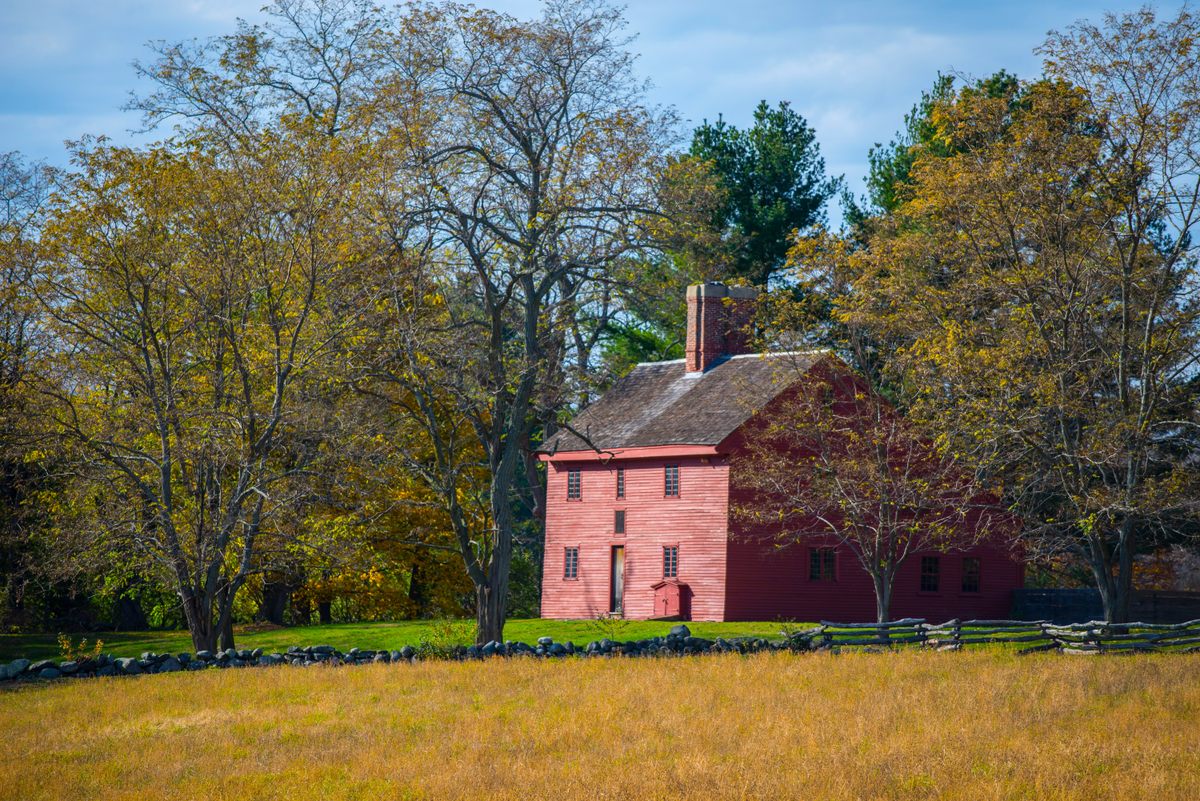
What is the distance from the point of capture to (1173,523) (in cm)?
3634

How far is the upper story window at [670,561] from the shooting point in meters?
40.8

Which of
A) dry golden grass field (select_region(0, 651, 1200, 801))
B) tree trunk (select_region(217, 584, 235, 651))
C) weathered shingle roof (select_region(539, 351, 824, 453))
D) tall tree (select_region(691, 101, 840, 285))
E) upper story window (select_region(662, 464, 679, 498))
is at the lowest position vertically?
dry golden grass field (select_region(0, 651, 1200, 801))

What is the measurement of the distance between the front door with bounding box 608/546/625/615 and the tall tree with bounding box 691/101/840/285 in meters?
14.4

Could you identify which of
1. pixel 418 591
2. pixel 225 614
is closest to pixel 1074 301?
pixel 225 614

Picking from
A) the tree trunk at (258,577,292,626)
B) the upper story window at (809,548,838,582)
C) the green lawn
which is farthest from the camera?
the tree trunk at (258,577,292,626)

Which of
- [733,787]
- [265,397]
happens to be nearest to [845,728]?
[733,787]

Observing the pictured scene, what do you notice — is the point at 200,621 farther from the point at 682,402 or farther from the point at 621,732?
the point at 682,402

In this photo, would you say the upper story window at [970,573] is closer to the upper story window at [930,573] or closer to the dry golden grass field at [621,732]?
the upper story window at [930,573]

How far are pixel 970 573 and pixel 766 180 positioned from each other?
1869 cm

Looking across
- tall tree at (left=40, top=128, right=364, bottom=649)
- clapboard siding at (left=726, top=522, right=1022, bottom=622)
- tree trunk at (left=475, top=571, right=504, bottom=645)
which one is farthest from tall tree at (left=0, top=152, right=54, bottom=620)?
clapboard siding at (left=726, top=522, right=1022, bottom=622)

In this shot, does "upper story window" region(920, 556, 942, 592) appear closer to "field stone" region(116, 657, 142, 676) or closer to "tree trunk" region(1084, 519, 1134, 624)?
"tree trunk" region(1084, 519, 1134, 624)

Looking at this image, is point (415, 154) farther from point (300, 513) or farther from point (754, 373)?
point (754, 373)

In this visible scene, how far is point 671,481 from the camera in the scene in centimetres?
4147

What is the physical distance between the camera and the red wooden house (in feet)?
130
